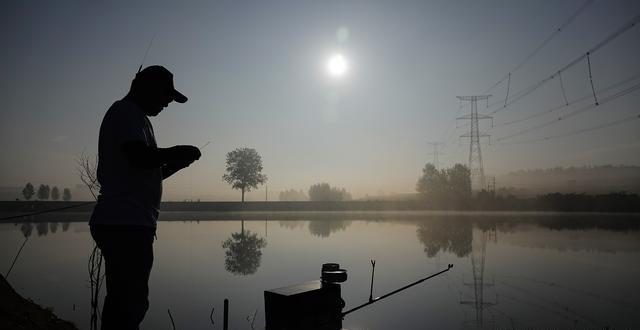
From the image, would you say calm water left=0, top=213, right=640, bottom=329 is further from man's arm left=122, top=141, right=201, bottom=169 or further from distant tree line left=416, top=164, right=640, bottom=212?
distant tree line left=416, top=164, right=640, bottom=212

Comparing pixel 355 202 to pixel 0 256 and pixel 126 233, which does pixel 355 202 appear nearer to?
pixel 0 256

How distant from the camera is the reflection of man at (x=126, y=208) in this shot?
8.02 ft

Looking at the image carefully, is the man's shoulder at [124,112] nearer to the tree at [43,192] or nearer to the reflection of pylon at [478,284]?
the reflection of pylon at [478,284]

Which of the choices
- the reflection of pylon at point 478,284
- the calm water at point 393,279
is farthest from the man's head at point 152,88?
the reflection of pylon at point 478,284

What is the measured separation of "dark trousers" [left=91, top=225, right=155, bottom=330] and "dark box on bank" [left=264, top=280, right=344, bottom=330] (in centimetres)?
199

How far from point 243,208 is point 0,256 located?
7374cm

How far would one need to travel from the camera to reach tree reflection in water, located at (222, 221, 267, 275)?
15.7m

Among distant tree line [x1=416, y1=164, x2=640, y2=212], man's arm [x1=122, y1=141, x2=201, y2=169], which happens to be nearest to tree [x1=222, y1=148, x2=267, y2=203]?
distant tree line [x1=416, y1=164, x2=640, y2=212]

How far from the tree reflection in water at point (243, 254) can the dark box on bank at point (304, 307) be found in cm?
1077

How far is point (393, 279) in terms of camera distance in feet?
44.8

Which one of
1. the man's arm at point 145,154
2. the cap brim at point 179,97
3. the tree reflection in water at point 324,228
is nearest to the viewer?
the man's arm at point 145,154

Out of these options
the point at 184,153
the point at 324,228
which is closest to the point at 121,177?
the point at 184,153

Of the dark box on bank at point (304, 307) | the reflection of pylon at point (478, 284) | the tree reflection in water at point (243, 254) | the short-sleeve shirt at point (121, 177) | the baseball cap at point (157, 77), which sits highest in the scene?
the baseball cap at point (157, 77)

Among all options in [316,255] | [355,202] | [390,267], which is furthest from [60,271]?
[355,202]
